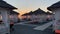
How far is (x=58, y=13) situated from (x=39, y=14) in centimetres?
2879

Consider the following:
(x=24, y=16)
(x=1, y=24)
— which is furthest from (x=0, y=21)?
(x=24, y=16)

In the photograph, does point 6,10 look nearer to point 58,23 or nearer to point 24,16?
point 58,23

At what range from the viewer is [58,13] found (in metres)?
17.7

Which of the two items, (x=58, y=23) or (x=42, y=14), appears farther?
(x=42, y=14)

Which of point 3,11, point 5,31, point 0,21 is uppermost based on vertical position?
point 3,11

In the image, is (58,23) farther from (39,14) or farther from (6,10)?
(39,14)

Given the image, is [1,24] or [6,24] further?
[6,24]

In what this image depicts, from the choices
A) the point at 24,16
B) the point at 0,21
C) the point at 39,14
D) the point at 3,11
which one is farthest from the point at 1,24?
A: the point at 24,16

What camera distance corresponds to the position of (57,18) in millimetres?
17781

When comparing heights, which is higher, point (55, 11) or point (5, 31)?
point (55, 11)

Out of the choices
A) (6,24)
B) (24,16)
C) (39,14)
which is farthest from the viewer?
(24,16)

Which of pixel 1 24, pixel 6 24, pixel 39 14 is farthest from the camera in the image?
pixel 39 14

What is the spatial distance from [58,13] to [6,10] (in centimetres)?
564

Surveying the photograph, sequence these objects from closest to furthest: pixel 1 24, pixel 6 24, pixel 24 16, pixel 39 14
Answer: pixel 1 24 → pixel 6 24 → pixel 39 14 → pixel 24 16
